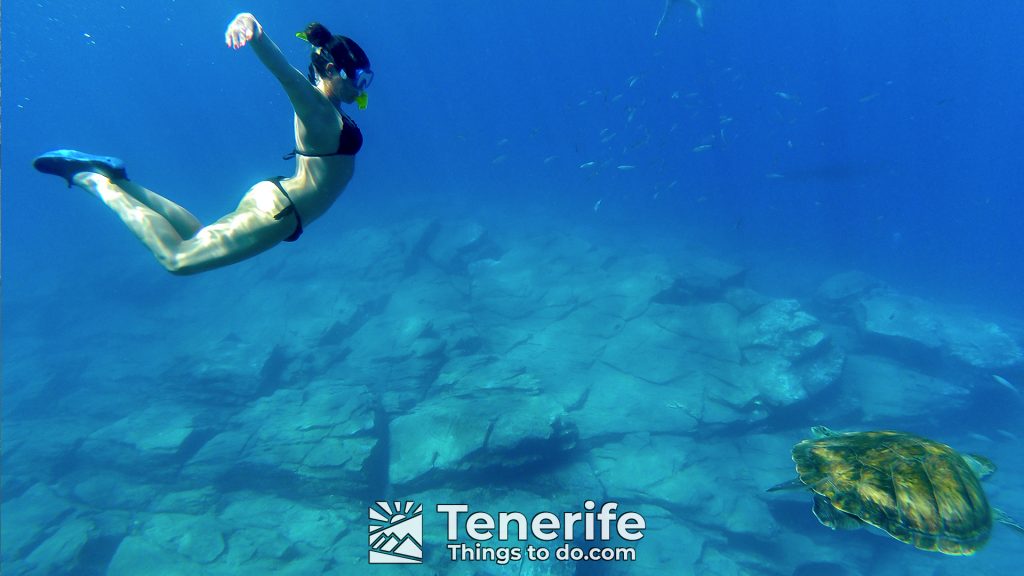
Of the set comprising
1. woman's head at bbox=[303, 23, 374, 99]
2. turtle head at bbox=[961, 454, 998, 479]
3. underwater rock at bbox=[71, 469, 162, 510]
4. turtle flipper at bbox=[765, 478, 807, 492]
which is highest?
woman's head at bbox=[303, 23, 374, 99]

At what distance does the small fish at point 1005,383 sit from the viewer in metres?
14.7

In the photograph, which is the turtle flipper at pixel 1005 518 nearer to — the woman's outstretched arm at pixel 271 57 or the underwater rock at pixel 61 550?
the woman's outstretched arm at pixel 271 57

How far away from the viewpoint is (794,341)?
1396 cm

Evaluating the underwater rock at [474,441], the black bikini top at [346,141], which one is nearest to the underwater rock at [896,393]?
the underwater rock at [474,441]

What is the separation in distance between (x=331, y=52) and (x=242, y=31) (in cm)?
65

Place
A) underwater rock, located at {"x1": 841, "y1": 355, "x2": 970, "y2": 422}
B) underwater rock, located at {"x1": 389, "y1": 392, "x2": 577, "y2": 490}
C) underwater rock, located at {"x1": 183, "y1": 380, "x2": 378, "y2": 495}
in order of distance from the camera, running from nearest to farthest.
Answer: underwater rock, located at {"x1": 389, "y1": 392, "x2": 577, "y2": 490} < underwater rock, located at {"x1": 183, "y1": 380, "x2": 378, "y2": 495} < underwater rock, located at {"x1": 841, "y1": 355, "x2": 970, "y2": 422}

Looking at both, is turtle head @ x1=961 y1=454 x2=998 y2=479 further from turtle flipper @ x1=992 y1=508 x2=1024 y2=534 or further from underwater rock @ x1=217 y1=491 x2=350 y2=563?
underwater rock @ x1=217 y1=491 x2=350 y2=563

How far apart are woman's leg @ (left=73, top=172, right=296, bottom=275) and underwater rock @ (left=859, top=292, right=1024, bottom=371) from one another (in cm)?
2062

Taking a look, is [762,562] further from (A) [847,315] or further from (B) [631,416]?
(A) [847,315]

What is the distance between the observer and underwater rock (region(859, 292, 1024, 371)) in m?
16.1

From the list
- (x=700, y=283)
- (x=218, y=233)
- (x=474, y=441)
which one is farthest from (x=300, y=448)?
(x=700, y=283)

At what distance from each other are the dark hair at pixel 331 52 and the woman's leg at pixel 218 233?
3.47 ft

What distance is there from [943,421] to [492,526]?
50.8 feet

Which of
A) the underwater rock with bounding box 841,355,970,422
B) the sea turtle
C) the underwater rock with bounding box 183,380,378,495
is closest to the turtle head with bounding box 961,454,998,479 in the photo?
the sea turtle
